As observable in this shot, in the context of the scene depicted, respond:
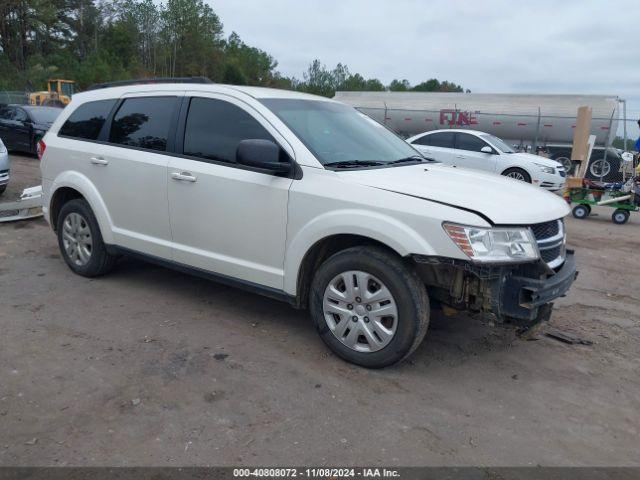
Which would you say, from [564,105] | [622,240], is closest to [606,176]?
[564,105]

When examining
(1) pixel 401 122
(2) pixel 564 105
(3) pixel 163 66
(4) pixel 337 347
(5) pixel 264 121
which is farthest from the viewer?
(3) pixel 163 66

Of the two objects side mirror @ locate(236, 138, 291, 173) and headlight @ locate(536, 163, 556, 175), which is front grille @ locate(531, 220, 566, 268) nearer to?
side mirror @ locate(236, 138, 291, 173)

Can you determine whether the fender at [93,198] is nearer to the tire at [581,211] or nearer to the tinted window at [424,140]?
the tire at [581,211]

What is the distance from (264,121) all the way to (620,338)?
11.3 ft

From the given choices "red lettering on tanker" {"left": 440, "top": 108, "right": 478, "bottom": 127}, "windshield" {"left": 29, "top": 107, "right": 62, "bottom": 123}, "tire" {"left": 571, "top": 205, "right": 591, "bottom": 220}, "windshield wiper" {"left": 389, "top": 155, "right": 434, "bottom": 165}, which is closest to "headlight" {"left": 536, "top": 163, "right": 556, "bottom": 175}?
"tire" {"left": 571, "top": 205, "right": 591, "bottom": 220}

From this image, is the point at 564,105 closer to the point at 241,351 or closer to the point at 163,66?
the point at 241,351

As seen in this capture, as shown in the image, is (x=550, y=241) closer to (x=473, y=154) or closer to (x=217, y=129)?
(x=217, y=129)

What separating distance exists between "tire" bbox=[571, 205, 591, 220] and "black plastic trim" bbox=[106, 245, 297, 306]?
9525 mm

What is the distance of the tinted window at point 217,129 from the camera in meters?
4.28

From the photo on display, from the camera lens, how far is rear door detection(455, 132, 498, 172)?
13.5 meters

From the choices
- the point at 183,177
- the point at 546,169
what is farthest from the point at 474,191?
the point at 546,169

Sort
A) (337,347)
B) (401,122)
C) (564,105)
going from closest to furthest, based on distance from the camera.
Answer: (337,347)
(564,105)
(401,122)

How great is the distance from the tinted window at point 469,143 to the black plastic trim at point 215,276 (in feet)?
33.8

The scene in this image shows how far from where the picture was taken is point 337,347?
153 inches
